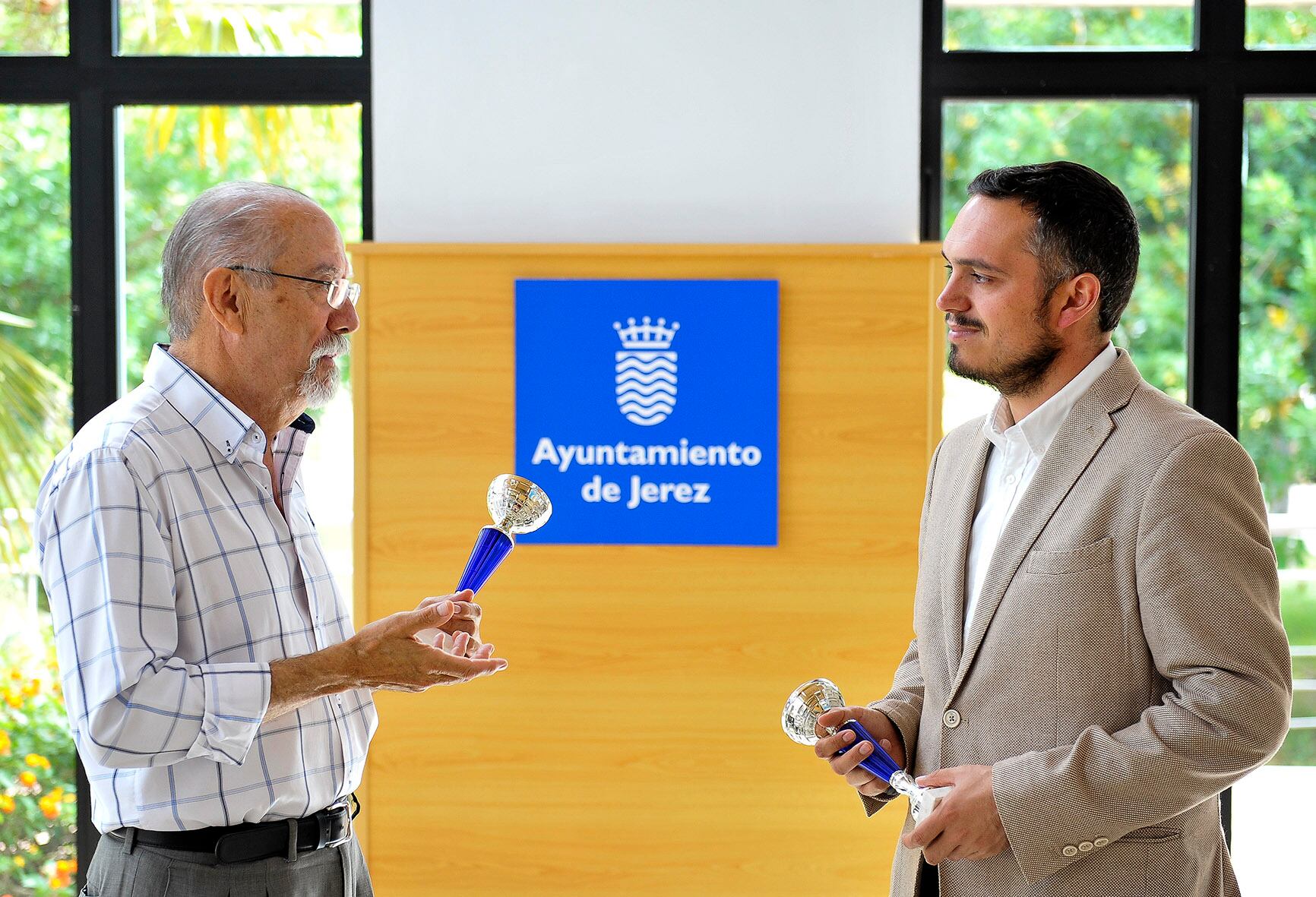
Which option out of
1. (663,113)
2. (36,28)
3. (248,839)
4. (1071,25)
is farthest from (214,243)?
(1071,25)

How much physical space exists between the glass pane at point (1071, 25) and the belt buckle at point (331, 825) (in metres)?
2.65

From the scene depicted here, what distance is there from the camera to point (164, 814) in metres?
1.68

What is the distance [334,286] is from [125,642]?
719 millimetres

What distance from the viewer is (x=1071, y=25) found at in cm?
322

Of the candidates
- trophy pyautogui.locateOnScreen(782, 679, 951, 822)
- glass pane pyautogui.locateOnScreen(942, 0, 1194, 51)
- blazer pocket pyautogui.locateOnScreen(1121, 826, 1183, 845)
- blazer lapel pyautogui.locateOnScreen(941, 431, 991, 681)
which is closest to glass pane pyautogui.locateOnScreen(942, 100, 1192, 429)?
glass pane pyautogui.locateOnScreen(942, 0, 1194, 51)

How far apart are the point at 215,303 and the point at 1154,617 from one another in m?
1.59

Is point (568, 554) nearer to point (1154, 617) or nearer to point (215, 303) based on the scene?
point (215, 303)

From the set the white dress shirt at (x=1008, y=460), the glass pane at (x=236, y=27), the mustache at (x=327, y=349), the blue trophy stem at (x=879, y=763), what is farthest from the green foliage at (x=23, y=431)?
the white dress shirt at (x=1008, y=460)

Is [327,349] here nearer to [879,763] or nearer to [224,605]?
[224,605]

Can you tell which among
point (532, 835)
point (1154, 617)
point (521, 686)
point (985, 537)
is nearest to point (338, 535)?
point (521, 686)

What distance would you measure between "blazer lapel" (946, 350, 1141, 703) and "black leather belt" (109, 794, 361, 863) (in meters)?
1.12

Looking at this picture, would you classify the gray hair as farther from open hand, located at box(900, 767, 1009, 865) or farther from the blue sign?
open hand, located at box(900, 767, 1009, 865)

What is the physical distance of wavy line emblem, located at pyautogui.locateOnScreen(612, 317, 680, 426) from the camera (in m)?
2.86

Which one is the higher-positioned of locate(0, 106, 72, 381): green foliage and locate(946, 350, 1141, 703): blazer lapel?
locate(0, 106, 72, 381): green foliage
